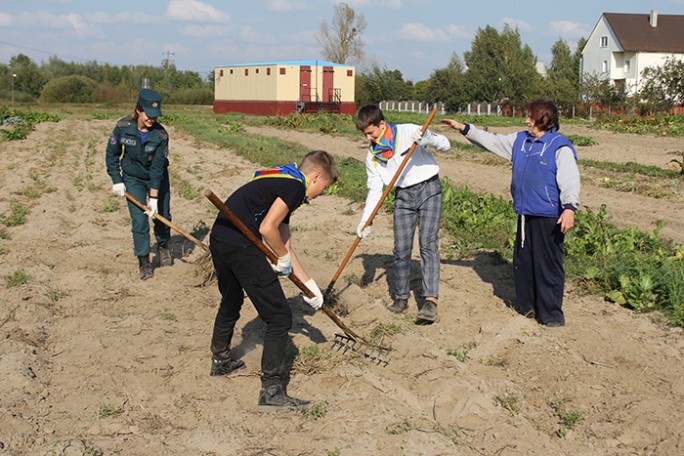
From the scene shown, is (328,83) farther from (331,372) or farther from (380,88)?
(331,372)

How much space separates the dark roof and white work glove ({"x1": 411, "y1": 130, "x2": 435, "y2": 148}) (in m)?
47.2

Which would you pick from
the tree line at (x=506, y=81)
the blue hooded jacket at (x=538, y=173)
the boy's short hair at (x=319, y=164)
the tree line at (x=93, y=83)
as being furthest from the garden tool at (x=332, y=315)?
the tree line at (x=93, y=83)

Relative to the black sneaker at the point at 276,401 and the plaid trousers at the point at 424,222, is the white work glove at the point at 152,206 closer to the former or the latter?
the plaid trousers at the point at 424,222

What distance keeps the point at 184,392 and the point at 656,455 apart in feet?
9.22

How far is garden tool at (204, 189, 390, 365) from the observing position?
4.24 m

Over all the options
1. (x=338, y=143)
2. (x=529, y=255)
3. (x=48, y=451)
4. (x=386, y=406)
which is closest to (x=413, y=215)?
(x=529, y=255)

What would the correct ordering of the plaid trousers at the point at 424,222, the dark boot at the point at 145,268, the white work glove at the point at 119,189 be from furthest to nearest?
the dark boot at the point at 145,268 < the white work glove at the point at 119,189 < the plaid trousers at the point at 424,222

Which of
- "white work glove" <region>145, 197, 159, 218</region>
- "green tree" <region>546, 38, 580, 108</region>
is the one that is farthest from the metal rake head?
"green tree" <region>546, 38, 580, 108</region>

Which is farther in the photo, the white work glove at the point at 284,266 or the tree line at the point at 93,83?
the tree line at the point at 93,83

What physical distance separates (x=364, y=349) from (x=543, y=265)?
5.29 feet

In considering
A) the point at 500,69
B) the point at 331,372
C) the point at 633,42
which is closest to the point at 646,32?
the point at 633,42

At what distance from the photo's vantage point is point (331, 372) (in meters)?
4.99

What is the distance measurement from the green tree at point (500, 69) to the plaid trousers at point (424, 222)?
43329 millimetres

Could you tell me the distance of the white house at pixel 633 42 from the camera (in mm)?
47969
